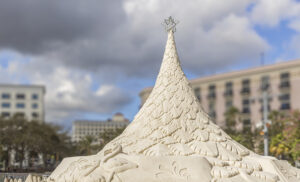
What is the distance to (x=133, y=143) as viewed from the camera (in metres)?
12.4

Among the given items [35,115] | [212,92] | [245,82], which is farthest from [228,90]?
[35,115]

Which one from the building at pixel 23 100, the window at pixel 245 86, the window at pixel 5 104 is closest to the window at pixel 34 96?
the building at pixel 23 100

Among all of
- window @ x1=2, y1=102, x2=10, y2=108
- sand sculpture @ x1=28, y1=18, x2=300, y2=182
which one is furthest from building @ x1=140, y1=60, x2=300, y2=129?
window @ x1=2, y1=102, x2=10, y2=108

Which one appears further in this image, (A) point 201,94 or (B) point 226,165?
(A) point 201,94

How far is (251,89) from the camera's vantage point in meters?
49.1

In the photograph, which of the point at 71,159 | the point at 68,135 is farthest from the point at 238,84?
the point at 71,159

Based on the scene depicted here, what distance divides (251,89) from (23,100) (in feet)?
125

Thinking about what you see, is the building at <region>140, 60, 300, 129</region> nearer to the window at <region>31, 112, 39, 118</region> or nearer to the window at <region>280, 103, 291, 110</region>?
the window at <region>280, 103, 291, 110</region>

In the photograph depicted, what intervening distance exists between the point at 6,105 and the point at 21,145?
1539 inches

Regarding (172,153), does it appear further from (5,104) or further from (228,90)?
(5,104)

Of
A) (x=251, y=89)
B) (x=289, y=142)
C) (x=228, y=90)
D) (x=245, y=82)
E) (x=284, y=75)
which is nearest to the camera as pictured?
(x=289, y=142)

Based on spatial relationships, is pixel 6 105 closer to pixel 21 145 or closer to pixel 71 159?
pixel 21 145

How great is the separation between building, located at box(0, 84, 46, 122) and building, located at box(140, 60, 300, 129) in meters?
27.5

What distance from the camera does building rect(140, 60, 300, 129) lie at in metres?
45.3
